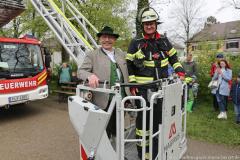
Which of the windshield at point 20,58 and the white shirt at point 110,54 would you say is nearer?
the white shirt at point 110,54

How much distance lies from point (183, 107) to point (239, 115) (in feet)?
10.6

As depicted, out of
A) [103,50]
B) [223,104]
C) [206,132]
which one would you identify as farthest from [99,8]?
[103,50]

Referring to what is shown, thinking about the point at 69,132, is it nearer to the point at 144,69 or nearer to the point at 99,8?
the point at 144,69

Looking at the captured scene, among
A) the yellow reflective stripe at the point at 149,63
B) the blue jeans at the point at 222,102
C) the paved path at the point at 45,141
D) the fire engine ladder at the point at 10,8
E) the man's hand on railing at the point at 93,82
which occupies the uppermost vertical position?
the fire engine ladder at the point at 10,8

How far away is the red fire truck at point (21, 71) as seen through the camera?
23.6ft

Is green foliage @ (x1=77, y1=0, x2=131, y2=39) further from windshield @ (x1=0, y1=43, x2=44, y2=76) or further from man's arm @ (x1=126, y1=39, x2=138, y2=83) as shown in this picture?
man's arm @ (x1=126, y1=39, x2=138, y2=83)

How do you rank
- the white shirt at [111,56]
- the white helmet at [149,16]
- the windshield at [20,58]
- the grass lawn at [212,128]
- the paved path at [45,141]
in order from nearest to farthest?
1. the white helmet at [149,16]
2. the white shirt at [111,56]
3. the paved path at [45,141]
4. the grass lawn at [212,128]
5. the windshield at [20,58]

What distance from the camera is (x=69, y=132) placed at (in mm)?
6246

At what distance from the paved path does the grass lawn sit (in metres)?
0.34

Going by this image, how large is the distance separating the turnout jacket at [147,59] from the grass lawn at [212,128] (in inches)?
110

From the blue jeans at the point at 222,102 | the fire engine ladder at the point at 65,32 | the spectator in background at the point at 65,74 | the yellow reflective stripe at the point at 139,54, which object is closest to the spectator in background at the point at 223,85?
the blue jeans at the point at 222,102

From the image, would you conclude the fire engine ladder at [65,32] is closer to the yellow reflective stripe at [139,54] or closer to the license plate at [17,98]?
the license plate at [17,98]

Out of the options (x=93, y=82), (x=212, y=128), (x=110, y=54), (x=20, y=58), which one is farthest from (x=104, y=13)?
(x=93, y=82)

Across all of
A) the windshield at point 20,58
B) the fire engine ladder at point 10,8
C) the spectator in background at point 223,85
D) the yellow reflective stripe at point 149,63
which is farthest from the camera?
the fire engine ladder at point 10,8
